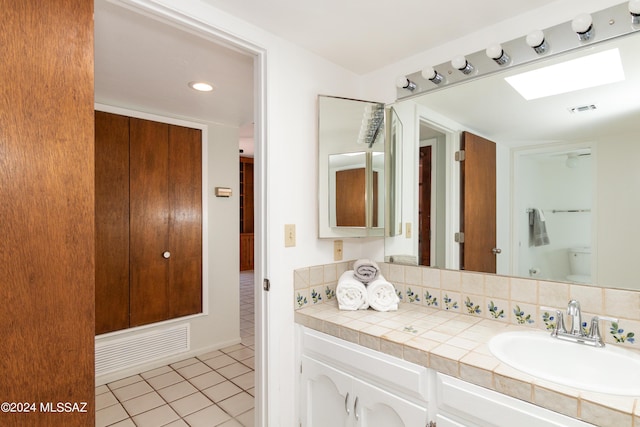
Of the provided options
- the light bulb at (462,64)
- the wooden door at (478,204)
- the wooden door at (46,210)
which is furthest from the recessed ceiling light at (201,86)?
the wooden door at (478,204)

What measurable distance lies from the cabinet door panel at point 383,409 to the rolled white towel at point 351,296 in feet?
1.25

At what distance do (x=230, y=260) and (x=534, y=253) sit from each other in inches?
103

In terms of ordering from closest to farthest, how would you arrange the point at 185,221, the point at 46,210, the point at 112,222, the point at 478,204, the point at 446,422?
the point at 46,210 < the point at 446,422 < the point at 478,204 < the point at 112,222 < the point at 185,221

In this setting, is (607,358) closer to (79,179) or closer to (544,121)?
(544,121)

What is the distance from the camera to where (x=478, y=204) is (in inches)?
66.6

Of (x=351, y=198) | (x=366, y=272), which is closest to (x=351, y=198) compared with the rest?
(x=351, y=198)

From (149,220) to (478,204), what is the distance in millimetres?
2508

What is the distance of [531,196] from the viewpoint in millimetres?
1496

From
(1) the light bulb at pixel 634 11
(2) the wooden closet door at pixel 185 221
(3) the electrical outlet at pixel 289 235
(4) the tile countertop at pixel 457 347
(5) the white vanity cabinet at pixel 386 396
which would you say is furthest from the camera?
(2) the wooden closet door at pixel 185 221

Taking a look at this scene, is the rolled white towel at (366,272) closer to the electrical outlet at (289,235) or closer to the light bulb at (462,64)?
the electrical outlet at (289,235)

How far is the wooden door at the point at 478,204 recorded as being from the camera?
5.31ft

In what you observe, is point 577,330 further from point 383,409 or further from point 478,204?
point 383,409

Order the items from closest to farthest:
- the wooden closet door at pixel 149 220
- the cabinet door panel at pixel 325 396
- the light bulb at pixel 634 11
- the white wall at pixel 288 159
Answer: the light bulb at pixel 634 11 < the cabinet door panel at pixel 325 396 < the white wall at pixel 288 159 < the wooden closet door at pixel 149 220

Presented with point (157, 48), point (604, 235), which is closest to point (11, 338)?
point (157, 48)
